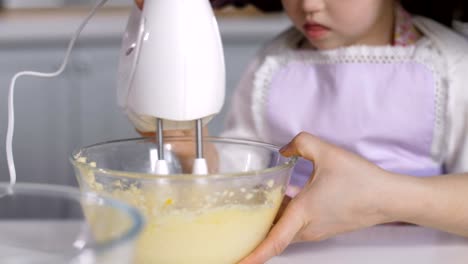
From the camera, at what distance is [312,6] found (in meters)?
1.05

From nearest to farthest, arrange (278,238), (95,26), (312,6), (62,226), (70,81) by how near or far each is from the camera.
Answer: (62,226) → (278,238) → (312,6) → (95,26) → (70,81)

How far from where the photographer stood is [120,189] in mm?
667

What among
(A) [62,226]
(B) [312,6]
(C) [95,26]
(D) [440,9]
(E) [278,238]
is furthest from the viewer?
(C) [95,26]

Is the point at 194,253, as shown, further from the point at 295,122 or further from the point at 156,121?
the point at 295,122

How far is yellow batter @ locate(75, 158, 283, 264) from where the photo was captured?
0.66 meters

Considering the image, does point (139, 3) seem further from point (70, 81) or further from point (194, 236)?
point (70, 81)

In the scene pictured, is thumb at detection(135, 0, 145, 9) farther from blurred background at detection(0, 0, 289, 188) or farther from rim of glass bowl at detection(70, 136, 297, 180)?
blurred background at detection(0, 0, 289, 188)

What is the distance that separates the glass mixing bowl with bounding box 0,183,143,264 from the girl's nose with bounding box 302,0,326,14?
57 cm

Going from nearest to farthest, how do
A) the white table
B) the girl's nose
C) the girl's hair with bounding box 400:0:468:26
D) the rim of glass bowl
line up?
the rim of glass bowl, the white table, the girl's nose, the girl's hair with bounding box 400:0:468:26

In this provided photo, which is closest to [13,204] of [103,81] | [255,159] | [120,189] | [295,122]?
[120,189]

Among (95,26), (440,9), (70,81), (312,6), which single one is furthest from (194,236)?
(70,81)

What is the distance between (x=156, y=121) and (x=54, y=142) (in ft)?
5.85

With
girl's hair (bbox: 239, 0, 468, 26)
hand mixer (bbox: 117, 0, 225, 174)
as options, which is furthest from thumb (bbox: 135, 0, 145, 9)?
girl's hair (bbox: 239, 0, 468, 26)

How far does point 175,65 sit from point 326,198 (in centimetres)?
22
